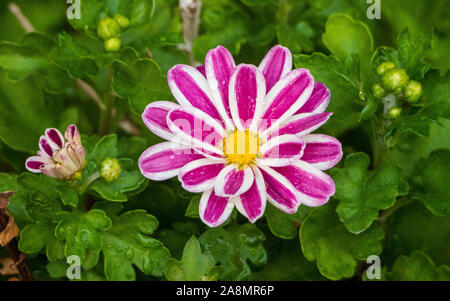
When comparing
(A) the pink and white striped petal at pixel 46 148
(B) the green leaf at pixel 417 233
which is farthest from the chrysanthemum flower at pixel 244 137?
(B) the green leaf at pixel 417 233

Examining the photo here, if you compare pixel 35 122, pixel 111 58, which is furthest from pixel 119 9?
pixel 35 122

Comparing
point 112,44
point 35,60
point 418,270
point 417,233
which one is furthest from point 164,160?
point 417,233

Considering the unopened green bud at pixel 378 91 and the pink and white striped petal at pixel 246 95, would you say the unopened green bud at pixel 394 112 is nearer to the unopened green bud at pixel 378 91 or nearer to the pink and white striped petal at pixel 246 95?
the unopened green bud at pixel 378 91

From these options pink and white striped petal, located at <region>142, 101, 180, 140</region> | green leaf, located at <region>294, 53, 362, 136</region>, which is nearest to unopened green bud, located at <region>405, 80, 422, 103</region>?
green leaf, located at <region>294, 53, 362, 136</region>

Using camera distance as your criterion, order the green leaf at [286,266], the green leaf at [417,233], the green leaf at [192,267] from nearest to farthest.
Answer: the green leaf at [192,267] < the green leaf at [286,266] < the green leaf at [417,233]

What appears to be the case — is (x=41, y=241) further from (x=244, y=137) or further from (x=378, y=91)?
(x=378, y=91)

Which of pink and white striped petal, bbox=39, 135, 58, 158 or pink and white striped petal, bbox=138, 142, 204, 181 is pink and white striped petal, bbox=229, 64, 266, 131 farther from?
pink and white striped petal, bbox=39, 135, 58, 158
